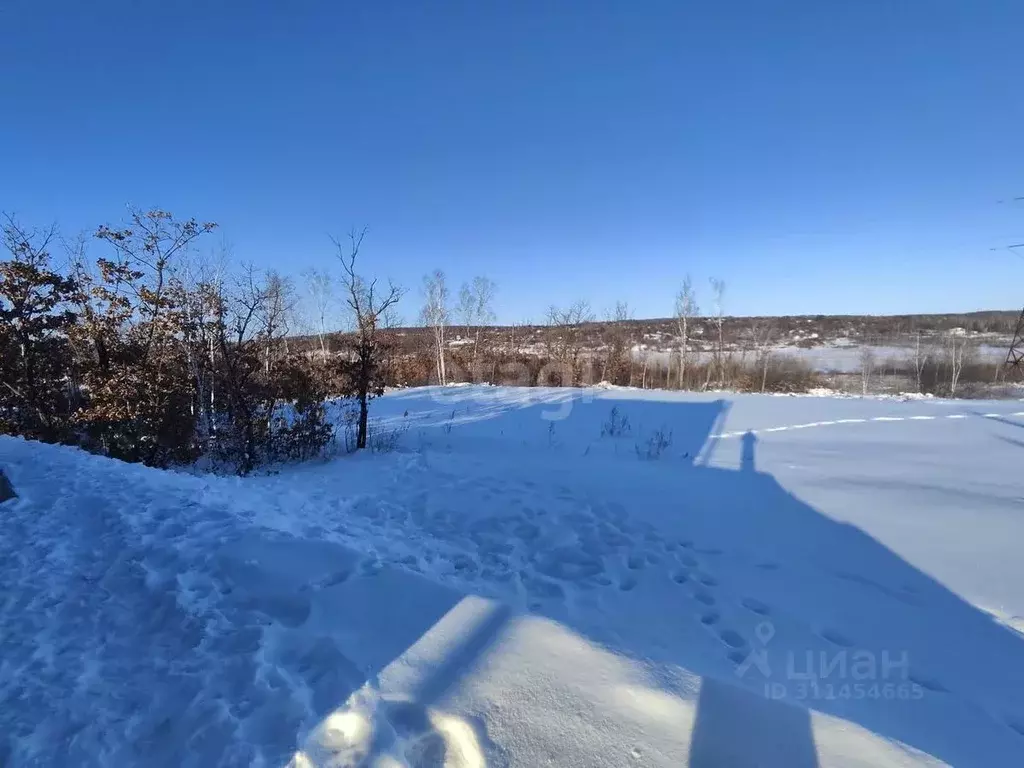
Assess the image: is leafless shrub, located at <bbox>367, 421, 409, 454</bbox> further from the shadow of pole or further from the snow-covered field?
the shadow of pole

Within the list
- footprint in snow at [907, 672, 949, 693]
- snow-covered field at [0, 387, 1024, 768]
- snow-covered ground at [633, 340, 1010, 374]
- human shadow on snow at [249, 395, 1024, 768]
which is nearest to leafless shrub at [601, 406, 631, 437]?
snow-covered field at [0, 387, 1024, 768]

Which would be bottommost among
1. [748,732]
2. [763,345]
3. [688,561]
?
[688,561]

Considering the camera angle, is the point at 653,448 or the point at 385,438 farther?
the point at 385,438

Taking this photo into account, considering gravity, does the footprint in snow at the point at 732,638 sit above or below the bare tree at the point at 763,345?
below

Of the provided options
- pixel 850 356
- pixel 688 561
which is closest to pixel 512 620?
pixel 688 561

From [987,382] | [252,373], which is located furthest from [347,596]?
[987,382]

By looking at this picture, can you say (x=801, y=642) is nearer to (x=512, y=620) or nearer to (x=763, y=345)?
(x=512, y=620)

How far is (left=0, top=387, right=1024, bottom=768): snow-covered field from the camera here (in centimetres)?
192

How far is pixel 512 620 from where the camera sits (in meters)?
2.67

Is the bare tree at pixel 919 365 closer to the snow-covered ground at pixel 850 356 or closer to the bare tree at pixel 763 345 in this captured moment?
the snow-covered ground at pixel 850 356

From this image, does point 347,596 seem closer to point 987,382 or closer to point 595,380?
point 595,380

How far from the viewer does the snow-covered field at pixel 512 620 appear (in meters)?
1.92

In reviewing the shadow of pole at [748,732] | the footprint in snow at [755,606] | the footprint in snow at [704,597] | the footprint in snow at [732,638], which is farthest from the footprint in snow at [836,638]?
the shadow of pole at [748,732]

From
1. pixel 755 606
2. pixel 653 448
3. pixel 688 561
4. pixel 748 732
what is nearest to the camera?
pixel 748 732
